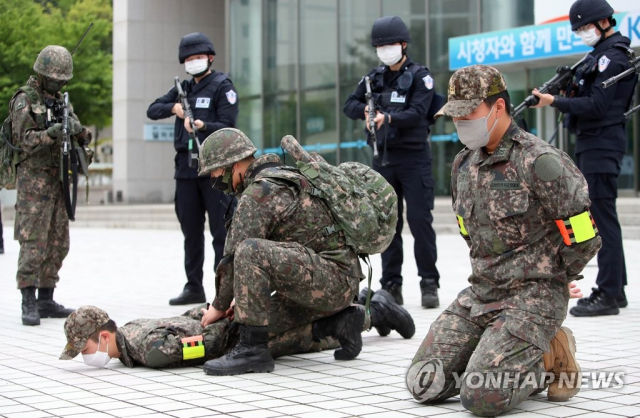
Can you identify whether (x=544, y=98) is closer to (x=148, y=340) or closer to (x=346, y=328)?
(x=346, y=328)

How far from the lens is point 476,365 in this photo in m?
4.16

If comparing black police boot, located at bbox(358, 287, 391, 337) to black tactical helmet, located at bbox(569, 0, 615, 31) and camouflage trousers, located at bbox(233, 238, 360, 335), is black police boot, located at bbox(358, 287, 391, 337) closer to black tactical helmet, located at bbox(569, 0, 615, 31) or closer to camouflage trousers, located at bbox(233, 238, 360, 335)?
camouflage trousers, located at bbox(233, 238, 360, 335)

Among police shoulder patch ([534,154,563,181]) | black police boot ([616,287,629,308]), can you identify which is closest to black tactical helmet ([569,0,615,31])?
black police boot ([616,287,629,308])

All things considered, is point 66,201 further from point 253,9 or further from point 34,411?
point 253,9

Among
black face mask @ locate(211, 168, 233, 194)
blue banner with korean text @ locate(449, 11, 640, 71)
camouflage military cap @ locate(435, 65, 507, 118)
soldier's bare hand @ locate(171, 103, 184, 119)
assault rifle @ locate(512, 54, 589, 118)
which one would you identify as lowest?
black face mask @ locate(211, 168, 233, 194)

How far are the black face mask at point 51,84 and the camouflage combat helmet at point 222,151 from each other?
2.60 m

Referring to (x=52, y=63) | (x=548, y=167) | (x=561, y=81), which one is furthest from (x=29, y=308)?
(x=548, y=167)

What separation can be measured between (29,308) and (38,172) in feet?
3.46

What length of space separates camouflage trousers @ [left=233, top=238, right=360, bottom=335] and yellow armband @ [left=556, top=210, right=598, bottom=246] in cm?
154

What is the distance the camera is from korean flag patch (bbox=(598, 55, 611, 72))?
6965mm

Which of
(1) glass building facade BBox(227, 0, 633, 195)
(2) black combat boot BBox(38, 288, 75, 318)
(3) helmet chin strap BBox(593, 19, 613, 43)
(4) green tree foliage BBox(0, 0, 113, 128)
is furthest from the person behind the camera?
(4) green tree foliage BBox(0, 0, 113, 128)

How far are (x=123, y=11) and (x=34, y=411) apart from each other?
2654cm

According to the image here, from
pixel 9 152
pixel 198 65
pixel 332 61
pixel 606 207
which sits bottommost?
pixel 606 207

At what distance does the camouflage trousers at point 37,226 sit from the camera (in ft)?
23.9
